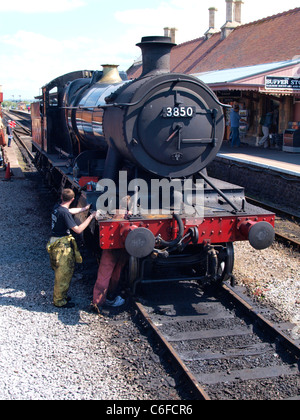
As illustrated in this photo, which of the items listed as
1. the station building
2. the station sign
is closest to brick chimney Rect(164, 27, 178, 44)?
the station building

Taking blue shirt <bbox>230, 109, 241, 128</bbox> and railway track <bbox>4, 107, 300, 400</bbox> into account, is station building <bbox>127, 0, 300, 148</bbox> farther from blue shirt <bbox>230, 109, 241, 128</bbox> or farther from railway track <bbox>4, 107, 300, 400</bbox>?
railway track <bbox>4, 107, 300, 400</bbox>

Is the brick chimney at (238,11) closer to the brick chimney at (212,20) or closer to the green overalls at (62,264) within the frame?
the brick chimney at (212,20)

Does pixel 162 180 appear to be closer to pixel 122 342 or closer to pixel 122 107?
pixel 122 107

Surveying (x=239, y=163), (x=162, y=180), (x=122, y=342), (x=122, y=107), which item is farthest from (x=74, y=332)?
(x=239, y=163)

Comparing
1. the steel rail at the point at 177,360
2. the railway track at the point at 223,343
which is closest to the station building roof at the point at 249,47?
the railway track at the point at 223,343

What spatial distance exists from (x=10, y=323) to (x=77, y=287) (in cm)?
123

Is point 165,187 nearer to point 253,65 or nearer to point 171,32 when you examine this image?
point 253,65

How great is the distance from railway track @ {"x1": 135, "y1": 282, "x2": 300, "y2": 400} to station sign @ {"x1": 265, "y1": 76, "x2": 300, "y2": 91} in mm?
11007

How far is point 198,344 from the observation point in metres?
4.65

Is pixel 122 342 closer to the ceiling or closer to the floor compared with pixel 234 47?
closer to the floor

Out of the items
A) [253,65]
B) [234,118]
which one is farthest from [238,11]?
[234,118]

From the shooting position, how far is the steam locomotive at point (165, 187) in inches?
207

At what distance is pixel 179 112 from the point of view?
5.40 m

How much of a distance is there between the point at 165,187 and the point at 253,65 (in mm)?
15448
